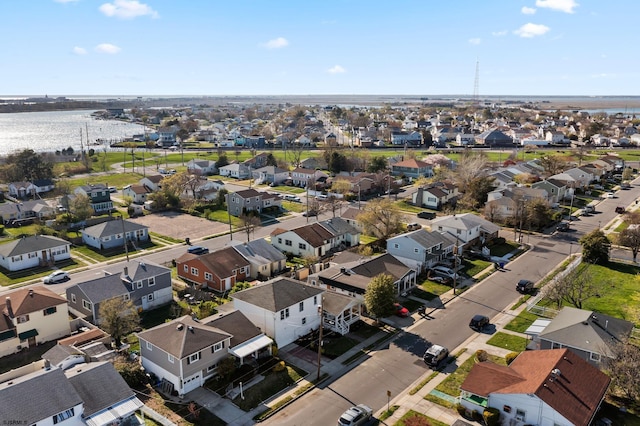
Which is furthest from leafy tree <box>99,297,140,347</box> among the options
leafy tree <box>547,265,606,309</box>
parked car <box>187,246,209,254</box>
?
leafy tree <box>547,265,606,309</box>

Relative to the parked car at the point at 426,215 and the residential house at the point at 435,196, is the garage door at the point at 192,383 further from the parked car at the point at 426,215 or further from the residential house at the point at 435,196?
the residential house at the point at 435,196

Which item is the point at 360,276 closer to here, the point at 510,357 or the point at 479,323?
the point at 479,323

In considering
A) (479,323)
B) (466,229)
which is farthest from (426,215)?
(479,323)

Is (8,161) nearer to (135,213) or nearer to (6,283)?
(135,213)

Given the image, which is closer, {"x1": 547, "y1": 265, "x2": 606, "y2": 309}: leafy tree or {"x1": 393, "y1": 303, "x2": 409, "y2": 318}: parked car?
{"x1": 547, "y1": 265, "x2": 606, "y2": 309}: leafy tree

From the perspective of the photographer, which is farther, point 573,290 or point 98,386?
point 573,290

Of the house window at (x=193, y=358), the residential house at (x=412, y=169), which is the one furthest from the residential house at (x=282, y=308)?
the residential house at (x=412, y=169)

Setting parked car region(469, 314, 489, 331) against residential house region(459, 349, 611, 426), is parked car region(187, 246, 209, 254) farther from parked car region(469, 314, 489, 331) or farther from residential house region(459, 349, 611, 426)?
residential house region(459, 349, 611, 426)
